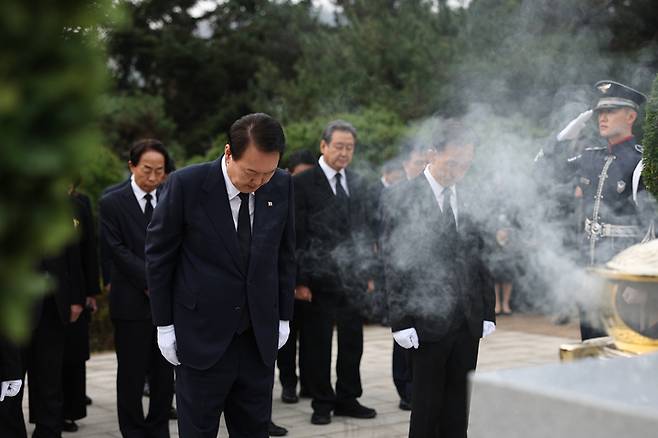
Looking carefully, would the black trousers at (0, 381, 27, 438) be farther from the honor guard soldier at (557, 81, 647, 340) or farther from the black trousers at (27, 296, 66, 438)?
the honor guard soldier at (557, 81, 647, 340)

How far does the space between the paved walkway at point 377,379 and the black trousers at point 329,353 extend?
0.63ft

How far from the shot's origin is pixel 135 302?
5.61m

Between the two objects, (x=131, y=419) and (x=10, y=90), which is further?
(x=131, y=419)

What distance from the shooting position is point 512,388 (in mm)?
2266

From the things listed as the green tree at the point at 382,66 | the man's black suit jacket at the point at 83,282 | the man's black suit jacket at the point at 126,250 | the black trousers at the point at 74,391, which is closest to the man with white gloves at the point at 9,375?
the man's black suit jacket at the point at 126,250

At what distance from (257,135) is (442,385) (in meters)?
1.67

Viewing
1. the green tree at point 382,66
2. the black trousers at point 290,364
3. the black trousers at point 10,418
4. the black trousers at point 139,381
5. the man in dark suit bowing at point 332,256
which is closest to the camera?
the black trousers at point 10,418

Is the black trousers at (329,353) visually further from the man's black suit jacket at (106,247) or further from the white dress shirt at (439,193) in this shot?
the white dress shirt at (439,193)

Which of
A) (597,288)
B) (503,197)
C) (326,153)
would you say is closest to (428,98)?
(326,153)

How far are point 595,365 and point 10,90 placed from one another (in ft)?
6.40

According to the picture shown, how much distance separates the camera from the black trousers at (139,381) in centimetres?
545

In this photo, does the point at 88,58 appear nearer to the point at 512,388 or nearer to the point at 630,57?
the point at 512,388

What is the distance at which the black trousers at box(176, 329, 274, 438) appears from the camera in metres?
3.93

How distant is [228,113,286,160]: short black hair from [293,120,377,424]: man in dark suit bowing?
279 centimetres
